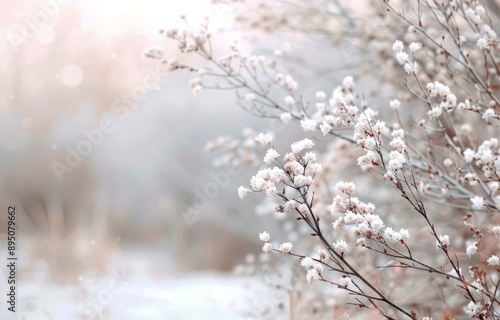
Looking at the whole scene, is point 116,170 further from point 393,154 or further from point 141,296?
point 393,154

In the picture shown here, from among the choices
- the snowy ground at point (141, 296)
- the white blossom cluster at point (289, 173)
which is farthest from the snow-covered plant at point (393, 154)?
the snowy ground at point (141, 296)

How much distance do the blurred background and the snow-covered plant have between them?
0.39m

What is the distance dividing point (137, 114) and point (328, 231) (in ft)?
3.69

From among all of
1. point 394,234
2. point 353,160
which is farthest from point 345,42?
point 394,234

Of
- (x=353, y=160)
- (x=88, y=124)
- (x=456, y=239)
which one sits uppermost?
(x=88, y=124)

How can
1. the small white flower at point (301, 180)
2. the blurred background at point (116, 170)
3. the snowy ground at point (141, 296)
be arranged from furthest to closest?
the blurred background at point (116, 170) < the snowy ground at point (141, 296) < the small white flower at point (301, 180)

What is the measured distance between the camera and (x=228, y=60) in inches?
40.0

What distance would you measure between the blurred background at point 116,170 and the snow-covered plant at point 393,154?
1.29 feet

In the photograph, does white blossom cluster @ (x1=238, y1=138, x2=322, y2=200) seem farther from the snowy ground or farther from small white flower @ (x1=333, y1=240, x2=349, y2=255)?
the snowy ground

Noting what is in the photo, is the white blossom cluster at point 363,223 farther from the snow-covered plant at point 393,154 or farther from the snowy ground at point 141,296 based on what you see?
the snowy ground at point 141,296

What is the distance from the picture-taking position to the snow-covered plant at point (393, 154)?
2.14 feet

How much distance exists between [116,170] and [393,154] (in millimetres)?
1821

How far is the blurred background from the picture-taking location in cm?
205

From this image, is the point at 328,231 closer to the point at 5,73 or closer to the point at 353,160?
the point at 353,160
